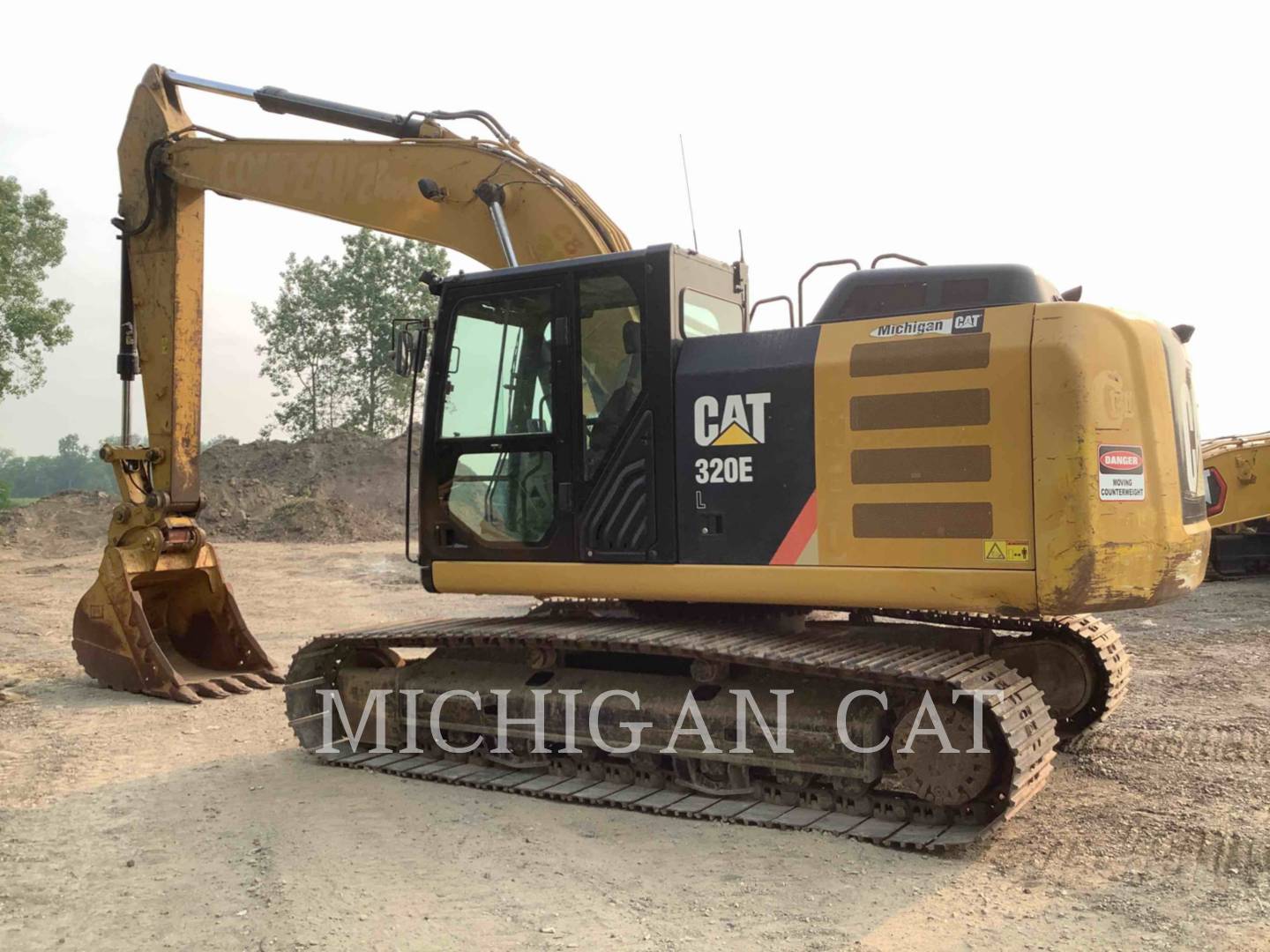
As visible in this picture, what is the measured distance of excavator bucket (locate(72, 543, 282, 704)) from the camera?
26.9ft

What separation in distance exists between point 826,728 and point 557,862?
1.40m

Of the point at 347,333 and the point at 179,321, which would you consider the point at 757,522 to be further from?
the point at 347,333

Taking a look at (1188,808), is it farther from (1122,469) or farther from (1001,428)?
(1001,428)

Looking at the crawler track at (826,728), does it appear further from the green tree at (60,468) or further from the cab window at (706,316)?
the green tree at (60,468)

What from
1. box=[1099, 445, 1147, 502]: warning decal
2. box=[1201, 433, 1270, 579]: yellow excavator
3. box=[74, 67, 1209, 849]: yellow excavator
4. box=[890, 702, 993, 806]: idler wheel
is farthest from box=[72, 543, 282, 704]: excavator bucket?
box=[1201, 433, 1270, 579]: yellow excavator

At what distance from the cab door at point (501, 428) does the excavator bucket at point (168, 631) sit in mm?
3174

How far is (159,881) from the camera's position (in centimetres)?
446

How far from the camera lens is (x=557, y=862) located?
15.3ft

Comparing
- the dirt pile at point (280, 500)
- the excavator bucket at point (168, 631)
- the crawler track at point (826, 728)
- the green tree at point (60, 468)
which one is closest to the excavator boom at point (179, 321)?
the excavator bucket at point (168, 631)

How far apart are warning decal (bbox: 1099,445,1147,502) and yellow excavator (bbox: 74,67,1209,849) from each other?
1 centimetres

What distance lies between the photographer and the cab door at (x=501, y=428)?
575 cm

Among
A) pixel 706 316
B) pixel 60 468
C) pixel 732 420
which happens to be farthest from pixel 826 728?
pixel 60 468

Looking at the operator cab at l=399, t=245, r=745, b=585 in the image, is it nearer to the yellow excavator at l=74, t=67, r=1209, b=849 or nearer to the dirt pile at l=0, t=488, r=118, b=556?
the yellow excavator at l=74, t=67, r=1209, b=849

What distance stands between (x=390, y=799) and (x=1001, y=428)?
3.52m
